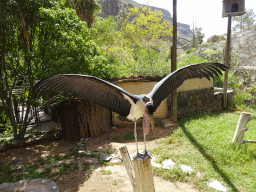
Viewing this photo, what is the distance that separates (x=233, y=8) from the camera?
776 centimetres

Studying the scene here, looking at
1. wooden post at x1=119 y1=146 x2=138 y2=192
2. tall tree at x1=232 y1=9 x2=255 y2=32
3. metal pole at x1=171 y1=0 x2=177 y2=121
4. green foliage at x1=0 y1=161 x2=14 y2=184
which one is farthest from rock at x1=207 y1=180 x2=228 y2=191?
tall tree at x1=232 y1=9 x2=255 y2=32

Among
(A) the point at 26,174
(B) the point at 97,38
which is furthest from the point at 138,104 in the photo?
(B) the point at 97,38

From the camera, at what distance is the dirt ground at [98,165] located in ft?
11.1

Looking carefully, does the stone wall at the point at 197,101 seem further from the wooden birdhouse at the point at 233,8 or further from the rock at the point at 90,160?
the rock at the point at 90,160

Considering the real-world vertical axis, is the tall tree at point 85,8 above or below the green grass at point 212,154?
above

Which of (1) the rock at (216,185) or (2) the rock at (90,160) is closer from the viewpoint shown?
(1) the rock at (216,185)

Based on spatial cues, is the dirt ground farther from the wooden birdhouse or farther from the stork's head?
the wooden birdhouse

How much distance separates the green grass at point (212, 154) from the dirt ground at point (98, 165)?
369mm

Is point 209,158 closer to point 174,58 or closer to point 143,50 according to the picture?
point 174,58

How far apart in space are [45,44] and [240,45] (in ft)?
73.5

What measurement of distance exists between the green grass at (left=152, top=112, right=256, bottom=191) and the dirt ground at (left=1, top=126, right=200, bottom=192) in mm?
369

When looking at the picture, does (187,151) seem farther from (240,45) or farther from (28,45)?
(240,45)

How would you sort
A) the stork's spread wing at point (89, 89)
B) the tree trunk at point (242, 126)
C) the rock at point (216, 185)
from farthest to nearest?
the tree trunk at point (242, 126) → the rock at point (216, 185) → the stork's spread wing at point (89, 89)

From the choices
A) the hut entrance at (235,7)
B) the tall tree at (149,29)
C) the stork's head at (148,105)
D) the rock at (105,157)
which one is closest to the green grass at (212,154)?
the rock at (105,157)
